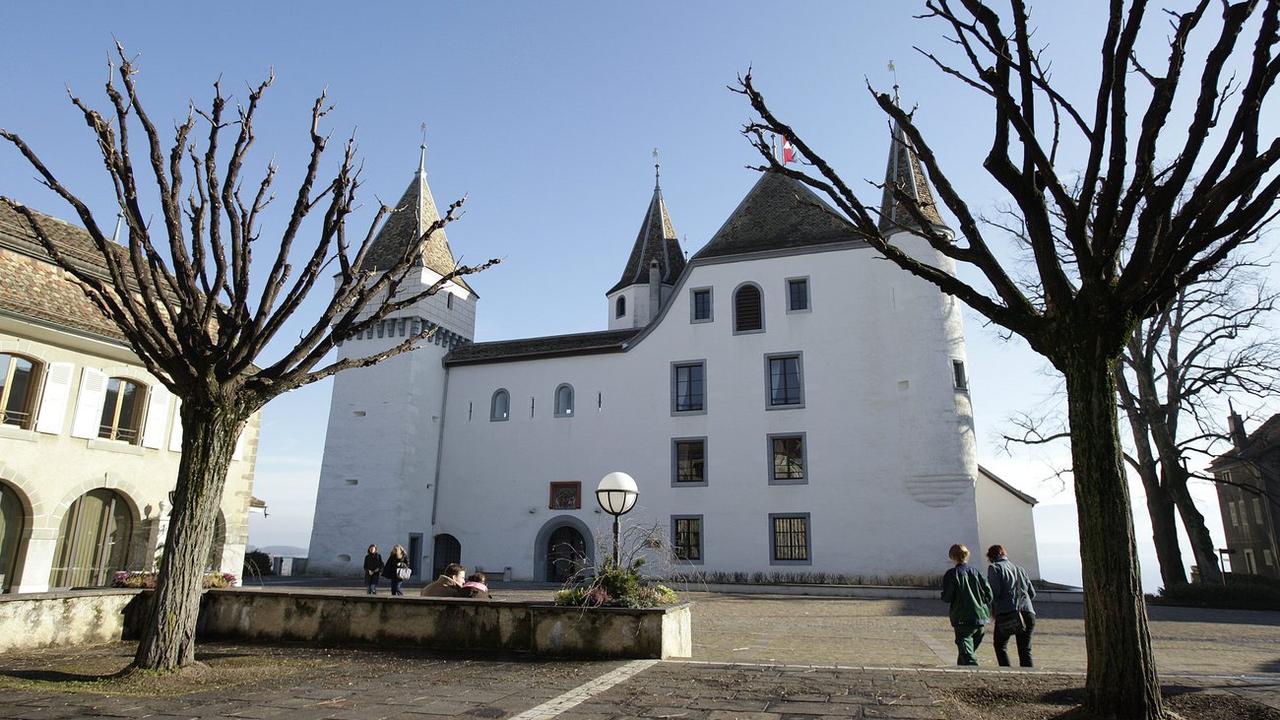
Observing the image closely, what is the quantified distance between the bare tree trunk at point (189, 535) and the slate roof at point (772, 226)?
2471 cm

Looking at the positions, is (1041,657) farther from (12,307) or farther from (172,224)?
(12,307)

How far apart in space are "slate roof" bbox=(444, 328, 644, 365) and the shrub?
19.7 metres

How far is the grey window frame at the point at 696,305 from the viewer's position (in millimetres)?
31062

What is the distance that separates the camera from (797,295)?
99.2 ft

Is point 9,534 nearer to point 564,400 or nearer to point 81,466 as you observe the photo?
point 81,466

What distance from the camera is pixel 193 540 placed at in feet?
26.6

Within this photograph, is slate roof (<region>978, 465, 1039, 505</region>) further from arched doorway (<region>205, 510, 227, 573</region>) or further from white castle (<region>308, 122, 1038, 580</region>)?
arched doorway (<region>205, 510, 227, 573</region>)

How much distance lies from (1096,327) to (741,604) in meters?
17.1

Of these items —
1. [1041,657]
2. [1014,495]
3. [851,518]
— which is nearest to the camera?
[1041,657]

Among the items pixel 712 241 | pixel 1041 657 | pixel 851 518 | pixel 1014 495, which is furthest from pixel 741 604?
pixel 712 241

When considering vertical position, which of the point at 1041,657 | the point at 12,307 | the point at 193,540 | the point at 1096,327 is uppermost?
the point at 12,307

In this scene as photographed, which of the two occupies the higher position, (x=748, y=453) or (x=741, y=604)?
(x=748, y=453)

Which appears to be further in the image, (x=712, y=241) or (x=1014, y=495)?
(x=712, y=241)

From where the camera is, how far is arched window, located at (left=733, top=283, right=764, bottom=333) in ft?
100
